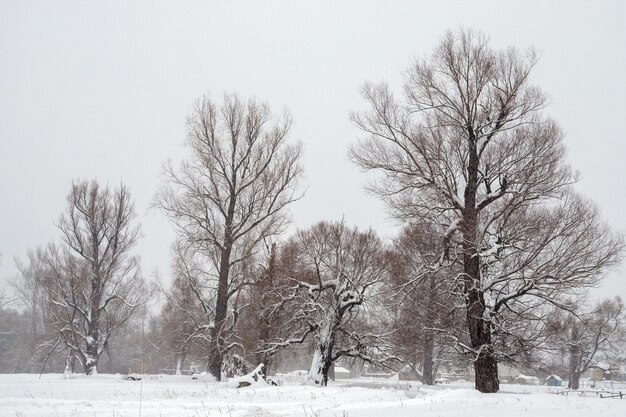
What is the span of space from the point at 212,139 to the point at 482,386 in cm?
1590

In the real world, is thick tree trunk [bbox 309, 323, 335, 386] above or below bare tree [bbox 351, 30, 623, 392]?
below

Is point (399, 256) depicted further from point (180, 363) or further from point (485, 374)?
point (180, 363)

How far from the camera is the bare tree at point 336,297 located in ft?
A: 69.9

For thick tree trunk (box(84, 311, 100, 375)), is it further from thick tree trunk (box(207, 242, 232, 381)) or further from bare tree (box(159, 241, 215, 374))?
thick tree trunk (box(207, 242, 232, 381))

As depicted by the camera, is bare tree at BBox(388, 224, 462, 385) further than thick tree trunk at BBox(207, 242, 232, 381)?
No

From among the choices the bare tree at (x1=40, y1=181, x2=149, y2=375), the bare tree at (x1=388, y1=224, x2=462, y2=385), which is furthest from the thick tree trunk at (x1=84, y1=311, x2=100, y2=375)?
the bare tree at (x1=388, y1=224, x2=462, y2=385)

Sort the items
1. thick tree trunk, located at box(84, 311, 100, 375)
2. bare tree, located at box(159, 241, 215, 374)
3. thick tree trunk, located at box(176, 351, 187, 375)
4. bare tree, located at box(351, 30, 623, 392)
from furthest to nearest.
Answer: thick tree trunk, located at box(176, 351, 187, 375), thick tree trunk, located at box(84, 311, 100, 375), bare tree, located at box(159, 241, 215, 374), bare tree, located at box(351, 30, 623, 392)

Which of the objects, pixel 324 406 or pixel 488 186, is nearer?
pixel 324 406

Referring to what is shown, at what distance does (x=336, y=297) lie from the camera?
21.7 metres

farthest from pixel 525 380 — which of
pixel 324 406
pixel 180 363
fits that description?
pixel 324 406

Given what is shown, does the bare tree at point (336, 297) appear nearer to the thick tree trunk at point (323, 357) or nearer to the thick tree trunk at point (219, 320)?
the thick tree trunk at point (323, 357)

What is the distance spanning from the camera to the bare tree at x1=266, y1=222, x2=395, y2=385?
21297 millimetres

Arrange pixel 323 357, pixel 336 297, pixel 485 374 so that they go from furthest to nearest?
1. pixel 336 297
2. pixel 323 357
3. pixel 485 374

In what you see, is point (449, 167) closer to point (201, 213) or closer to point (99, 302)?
point (201, 213)
